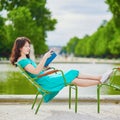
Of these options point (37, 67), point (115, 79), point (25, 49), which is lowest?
point (115, 79)

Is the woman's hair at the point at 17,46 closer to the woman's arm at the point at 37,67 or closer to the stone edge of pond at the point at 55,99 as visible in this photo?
the woman's arm at the point at 37,67

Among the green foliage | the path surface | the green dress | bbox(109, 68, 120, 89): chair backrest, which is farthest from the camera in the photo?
the green foliage

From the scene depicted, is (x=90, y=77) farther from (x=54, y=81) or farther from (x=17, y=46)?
(x=17, y=46)

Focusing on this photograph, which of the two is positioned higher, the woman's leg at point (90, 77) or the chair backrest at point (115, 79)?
the woman's leg at point (90, 77)

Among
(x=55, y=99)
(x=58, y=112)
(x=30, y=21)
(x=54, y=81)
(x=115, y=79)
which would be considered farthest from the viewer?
(x=30, y=21)

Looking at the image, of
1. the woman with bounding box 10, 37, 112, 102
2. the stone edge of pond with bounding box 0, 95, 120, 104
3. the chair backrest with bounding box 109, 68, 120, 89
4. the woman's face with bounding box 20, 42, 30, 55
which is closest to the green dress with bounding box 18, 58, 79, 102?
the woman with bounding box 10, 37, 112, 102

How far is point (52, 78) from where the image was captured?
8789 millimetres

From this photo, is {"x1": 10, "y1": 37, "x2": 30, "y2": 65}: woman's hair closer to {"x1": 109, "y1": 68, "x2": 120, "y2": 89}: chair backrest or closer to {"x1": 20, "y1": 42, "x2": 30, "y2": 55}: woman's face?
{"x1": 20, "y1": 42, "x2": 30, "y2": 55}: woman's face

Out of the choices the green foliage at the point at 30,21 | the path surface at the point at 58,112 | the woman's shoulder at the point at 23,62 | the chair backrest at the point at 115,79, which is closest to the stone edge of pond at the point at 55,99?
the path surface at the point at 58,112

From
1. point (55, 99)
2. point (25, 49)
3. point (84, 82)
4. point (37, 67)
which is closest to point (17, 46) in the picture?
point (25, 49)

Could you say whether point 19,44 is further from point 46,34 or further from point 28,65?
point 46,34

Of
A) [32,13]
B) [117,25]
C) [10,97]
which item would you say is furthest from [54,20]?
[10,97]

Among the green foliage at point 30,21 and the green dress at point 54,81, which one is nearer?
the green dress at point 54,81

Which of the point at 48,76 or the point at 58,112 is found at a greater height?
the point at 48,76
